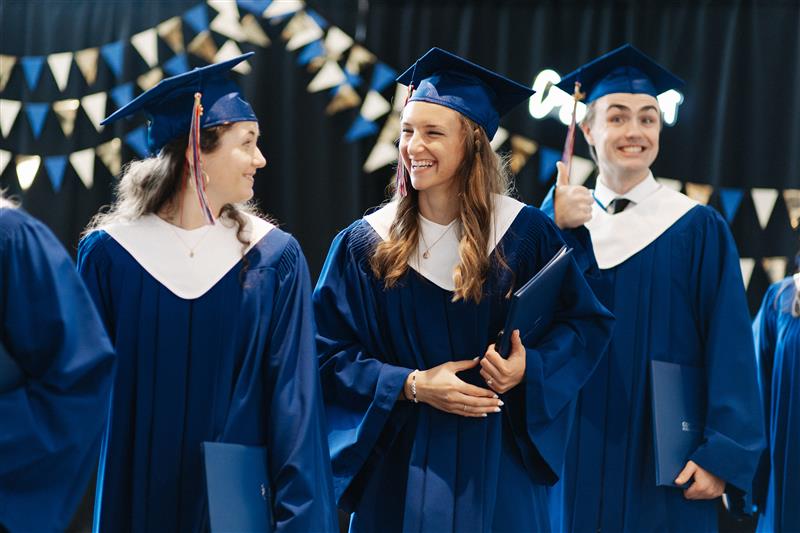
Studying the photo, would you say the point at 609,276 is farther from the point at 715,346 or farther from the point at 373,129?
the point at 373,129

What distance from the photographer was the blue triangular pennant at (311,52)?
5.34 m

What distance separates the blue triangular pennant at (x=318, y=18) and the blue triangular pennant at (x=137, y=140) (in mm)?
1025

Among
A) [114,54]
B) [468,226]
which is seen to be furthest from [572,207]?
[114,54]

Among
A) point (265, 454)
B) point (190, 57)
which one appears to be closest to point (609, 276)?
point (265, 454)

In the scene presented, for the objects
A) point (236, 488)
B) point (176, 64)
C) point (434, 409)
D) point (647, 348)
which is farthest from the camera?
point (176, 64)

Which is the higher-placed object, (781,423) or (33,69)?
(33,69)

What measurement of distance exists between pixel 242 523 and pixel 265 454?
219mm

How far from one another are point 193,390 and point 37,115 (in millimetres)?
3098

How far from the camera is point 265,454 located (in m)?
2.82

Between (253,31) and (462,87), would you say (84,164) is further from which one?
(462,87)

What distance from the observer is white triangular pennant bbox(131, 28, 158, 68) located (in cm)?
539

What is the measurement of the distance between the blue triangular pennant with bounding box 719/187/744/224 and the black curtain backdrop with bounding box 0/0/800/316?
0.04m

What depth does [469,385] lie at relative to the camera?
9.91 feet

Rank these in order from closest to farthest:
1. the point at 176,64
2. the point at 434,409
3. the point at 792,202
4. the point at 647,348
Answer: the point at 434,409 → the point at 647,348 → the point at 792,202 → the point at 176,64
